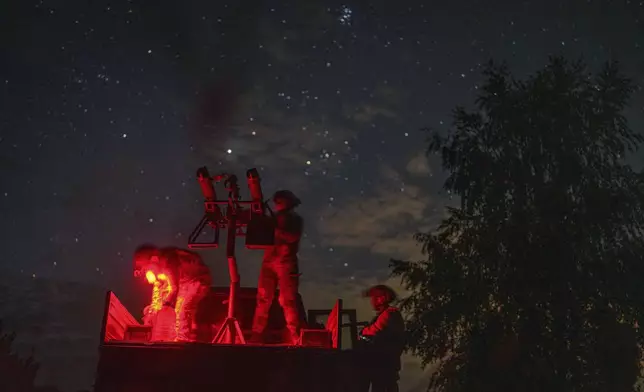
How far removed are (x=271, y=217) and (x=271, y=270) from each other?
867mm

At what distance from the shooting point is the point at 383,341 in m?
9.80

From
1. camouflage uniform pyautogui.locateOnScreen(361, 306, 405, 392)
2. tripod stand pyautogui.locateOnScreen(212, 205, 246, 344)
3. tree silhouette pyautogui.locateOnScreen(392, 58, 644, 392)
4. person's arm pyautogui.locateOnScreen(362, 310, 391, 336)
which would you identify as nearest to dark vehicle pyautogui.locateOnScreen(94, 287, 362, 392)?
tripod stand pyautogui.locateOnScreen(212, 205, 246, 344)

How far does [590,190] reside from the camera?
494 inches

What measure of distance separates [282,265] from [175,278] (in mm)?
1779

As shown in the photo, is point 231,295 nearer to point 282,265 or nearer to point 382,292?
point 282,265

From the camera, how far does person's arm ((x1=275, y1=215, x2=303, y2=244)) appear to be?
9383mm

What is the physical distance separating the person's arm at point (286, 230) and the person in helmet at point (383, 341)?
2047 mm

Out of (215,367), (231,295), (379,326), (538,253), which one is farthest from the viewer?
(538,253)

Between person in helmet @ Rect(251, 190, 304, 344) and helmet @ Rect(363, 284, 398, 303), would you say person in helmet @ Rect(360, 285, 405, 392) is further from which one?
person in helmet @ Rect(251, 190, 304, 344)

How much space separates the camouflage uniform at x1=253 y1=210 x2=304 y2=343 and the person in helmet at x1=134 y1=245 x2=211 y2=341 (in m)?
1.02

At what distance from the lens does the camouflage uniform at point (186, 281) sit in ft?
30.6

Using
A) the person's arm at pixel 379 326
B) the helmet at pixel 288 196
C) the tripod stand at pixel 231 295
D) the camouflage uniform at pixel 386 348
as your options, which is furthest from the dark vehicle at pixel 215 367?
the helmet at pixel 288 196

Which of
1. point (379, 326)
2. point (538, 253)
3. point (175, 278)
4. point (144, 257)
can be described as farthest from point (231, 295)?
point (538, 253)

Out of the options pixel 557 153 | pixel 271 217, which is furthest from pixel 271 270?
pixel 557 153
